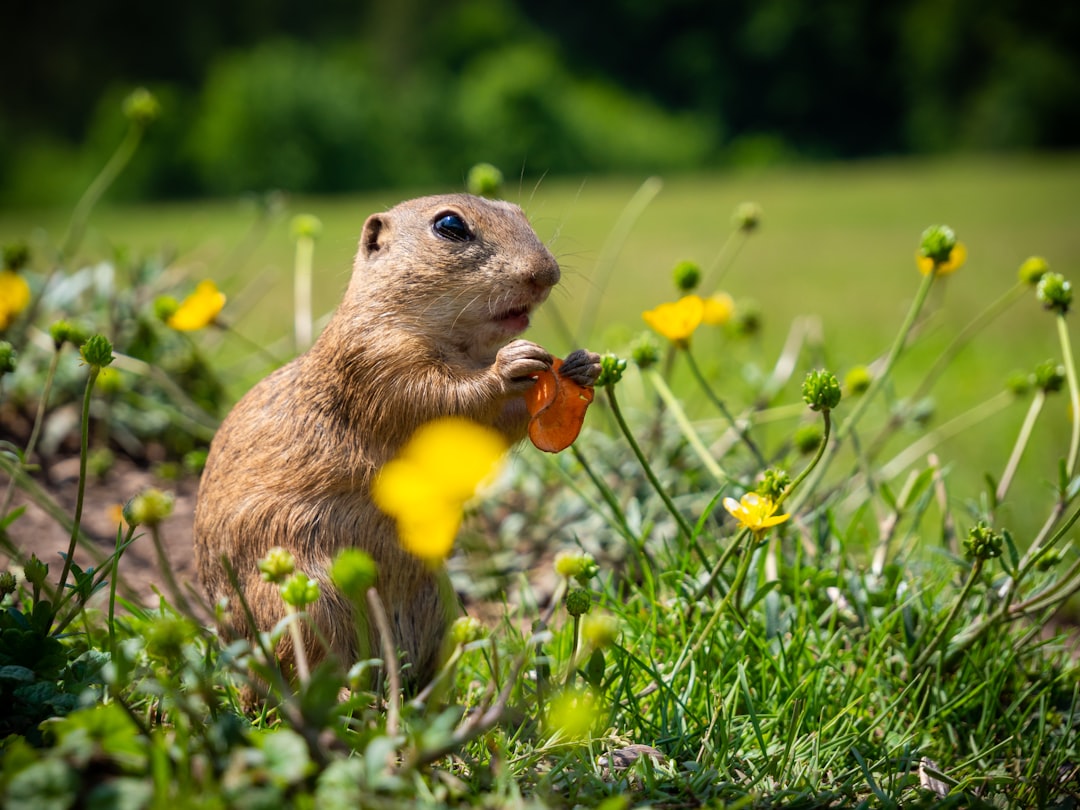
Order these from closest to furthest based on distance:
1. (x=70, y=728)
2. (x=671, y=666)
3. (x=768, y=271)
Answer: (x=70, y=728) → (x=671, y=666) → (x=768, y=271)

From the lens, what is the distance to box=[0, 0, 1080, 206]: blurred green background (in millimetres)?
14969

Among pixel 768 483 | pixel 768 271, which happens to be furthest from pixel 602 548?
pixel 768 271

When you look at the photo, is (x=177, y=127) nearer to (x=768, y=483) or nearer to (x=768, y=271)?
(x=768, y=271)

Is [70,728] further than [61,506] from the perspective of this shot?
No

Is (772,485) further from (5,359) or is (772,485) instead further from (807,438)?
(5,359)

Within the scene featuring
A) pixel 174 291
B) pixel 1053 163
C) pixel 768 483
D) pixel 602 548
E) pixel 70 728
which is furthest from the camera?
pixel 1053 163

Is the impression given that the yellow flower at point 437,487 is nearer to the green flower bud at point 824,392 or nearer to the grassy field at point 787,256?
the green flower bud at point 824,392

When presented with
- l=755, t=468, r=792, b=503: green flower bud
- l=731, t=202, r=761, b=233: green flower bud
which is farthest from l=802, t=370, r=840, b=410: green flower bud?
l=731, t=202, r=761, b=233: green flower bud

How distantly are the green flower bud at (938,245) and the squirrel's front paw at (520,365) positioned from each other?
3.36 feet

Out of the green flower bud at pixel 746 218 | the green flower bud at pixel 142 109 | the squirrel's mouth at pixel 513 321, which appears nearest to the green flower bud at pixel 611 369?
the squirrel's mouth at pixel 513 321

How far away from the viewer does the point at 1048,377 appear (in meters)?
2.56

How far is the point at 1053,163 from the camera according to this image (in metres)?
16.4

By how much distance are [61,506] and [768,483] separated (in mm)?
2353

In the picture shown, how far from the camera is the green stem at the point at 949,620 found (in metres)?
2.11
